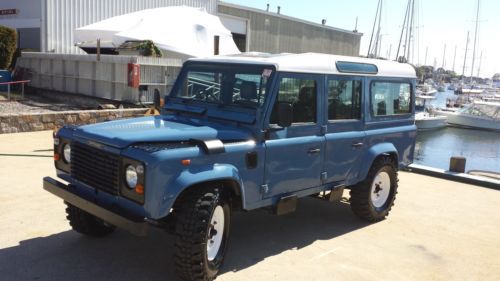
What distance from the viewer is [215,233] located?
4.27 metres

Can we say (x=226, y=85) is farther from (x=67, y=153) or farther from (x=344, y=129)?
(x=67, y=153)

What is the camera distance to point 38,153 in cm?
888

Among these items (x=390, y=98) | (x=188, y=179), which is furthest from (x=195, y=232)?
(x=390, y=98)

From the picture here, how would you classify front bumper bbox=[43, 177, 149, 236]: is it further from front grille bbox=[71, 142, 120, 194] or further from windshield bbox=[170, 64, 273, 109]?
windshield bbox=[170, 64, 273, 109]

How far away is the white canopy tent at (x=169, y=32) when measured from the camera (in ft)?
50.7

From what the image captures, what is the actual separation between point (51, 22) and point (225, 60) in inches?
741

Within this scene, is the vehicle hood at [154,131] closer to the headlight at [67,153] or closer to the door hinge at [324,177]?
the headlight at [67,153]

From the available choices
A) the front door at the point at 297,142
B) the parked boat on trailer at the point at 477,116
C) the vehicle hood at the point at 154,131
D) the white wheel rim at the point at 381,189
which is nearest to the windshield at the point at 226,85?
the front door at the point at 297,142

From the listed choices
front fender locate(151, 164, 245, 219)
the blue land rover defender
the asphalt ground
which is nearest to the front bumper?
the blue land rover defender

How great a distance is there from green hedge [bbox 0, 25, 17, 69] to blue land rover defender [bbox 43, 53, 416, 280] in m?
16.9

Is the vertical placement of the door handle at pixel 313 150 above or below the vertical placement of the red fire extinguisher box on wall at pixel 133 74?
below

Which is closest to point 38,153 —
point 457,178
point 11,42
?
point 457,178

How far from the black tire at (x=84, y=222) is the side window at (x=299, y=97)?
7.06 ft

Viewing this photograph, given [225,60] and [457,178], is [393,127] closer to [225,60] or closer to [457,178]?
[225,60]
